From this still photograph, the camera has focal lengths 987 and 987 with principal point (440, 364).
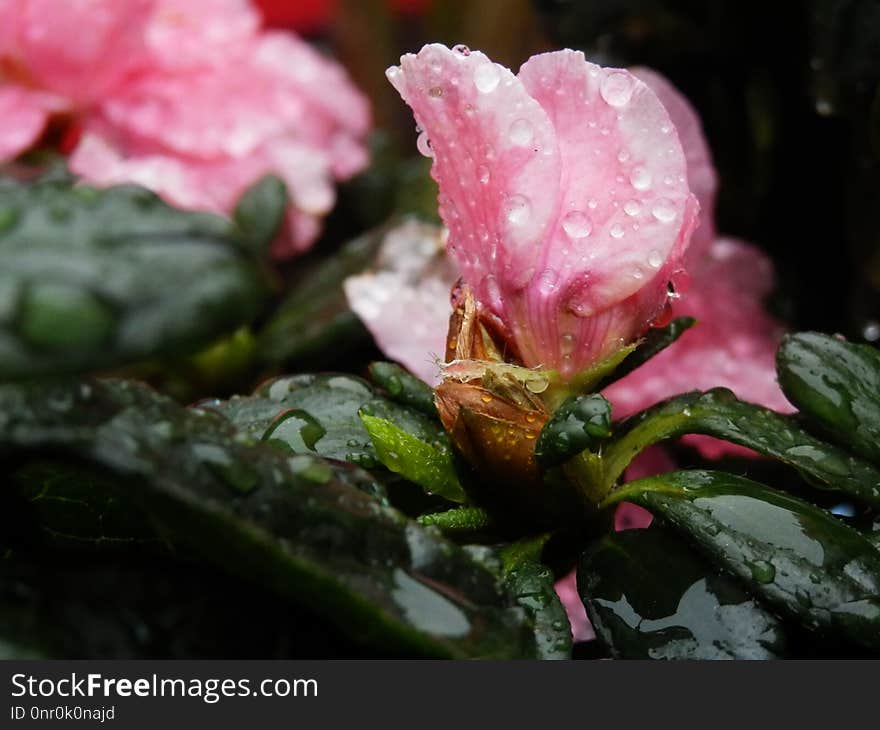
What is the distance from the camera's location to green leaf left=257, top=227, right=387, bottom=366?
86 centimetres

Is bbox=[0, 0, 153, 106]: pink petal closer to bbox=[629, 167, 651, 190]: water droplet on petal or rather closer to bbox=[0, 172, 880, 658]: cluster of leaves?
bbox=[0, 172, 880, 658]: cluster of leaves

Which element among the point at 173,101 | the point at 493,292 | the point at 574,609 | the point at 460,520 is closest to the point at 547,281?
the point at 493,292

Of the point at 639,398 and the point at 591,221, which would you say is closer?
the point at 591,221

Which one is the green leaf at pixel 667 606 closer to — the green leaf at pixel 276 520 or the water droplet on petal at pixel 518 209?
the green leaf at pixel 276 520

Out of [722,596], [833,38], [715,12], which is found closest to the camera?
[722,596]

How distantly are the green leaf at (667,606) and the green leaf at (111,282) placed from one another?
0.26 meters

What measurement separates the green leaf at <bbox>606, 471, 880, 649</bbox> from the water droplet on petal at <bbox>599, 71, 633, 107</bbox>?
0.71ft

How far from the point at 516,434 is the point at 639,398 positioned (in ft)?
1.00

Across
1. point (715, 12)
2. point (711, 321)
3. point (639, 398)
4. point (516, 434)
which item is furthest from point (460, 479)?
point (715, 12)

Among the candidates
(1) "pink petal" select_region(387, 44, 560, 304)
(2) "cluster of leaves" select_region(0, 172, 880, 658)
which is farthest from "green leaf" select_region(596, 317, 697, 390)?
(1) "pink petal" select_region(387, 44, 560, 304)

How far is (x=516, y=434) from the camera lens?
1.82ft

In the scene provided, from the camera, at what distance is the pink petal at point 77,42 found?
954 mm

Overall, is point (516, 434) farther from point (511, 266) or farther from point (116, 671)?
point (116, 671)

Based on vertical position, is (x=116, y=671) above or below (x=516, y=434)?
below
